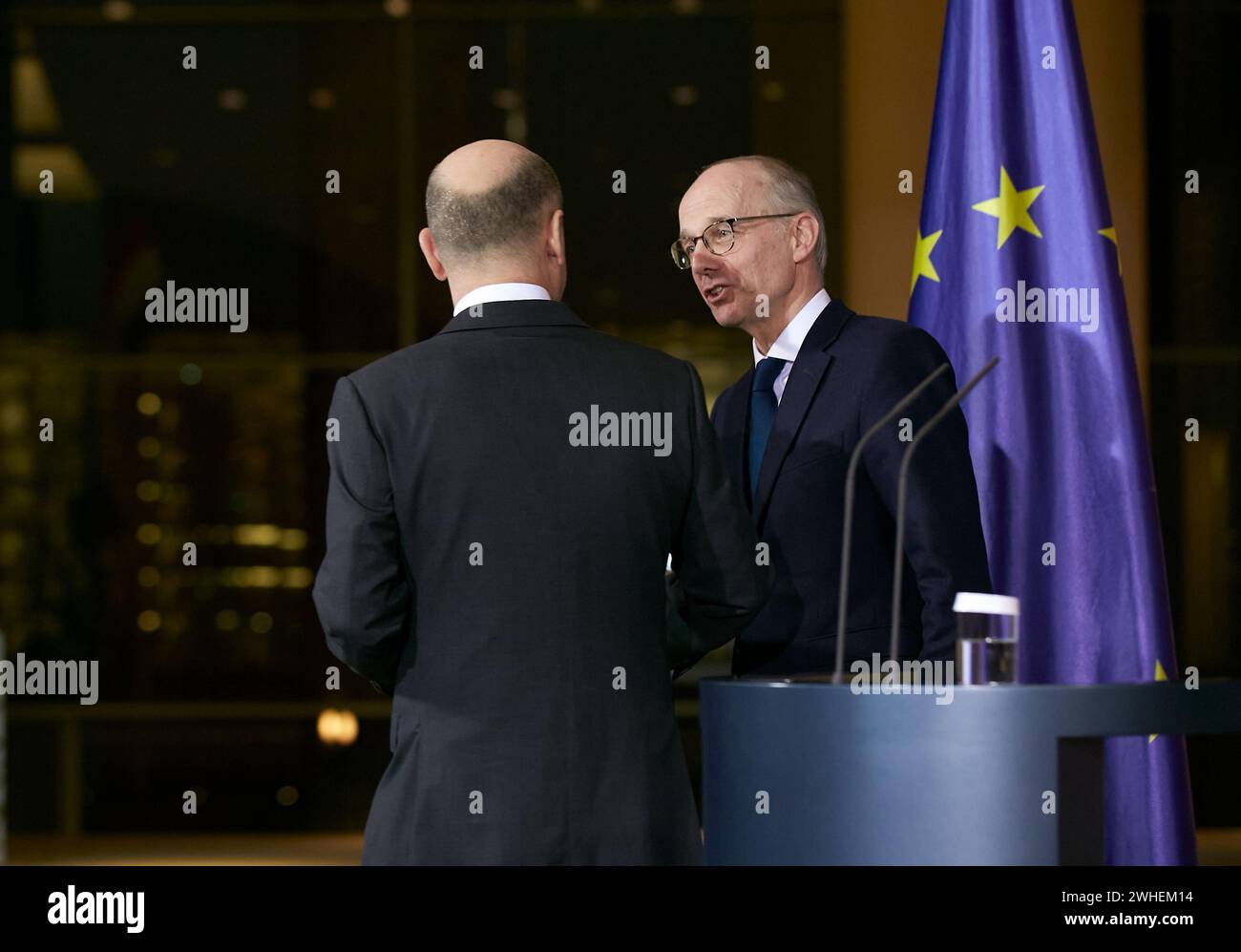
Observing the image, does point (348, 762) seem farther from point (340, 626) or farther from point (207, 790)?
point (340, 626)

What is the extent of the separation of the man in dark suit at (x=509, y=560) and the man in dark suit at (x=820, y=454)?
538mm

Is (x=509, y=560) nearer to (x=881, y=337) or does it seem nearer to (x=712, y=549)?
(x=712, y=549)

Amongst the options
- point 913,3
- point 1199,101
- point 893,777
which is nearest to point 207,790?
point 913,3

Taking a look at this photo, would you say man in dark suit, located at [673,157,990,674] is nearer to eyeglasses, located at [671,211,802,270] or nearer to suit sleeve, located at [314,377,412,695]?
eyeglasses, located at [671,211,802,270]

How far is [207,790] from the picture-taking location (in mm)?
7707

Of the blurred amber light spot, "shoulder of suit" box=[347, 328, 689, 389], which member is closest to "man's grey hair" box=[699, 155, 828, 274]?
"shoulder of suit" box=[347, 328, 689, 389]

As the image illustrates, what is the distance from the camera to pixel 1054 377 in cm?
374

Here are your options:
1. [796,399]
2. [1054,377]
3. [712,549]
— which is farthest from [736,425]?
[1054,377]

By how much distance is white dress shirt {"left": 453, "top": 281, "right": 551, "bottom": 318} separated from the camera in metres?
2.47

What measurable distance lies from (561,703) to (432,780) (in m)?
0.22

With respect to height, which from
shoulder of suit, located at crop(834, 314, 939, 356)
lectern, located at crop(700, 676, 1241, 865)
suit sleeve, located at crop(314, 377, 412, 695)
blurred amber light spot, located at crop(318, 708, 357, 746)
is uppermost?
shoulder of suit, located at crop(834, 314, 939, 356)

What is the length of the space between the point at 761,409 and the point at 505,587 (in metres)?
0.93

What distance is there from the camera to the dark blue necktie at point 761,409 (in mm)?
3105

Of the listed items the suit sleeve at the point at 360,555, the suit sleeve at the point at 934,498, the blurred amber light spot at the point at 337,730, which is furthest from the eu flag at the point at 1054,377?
the blurred amber light spot at the point at 337,730
